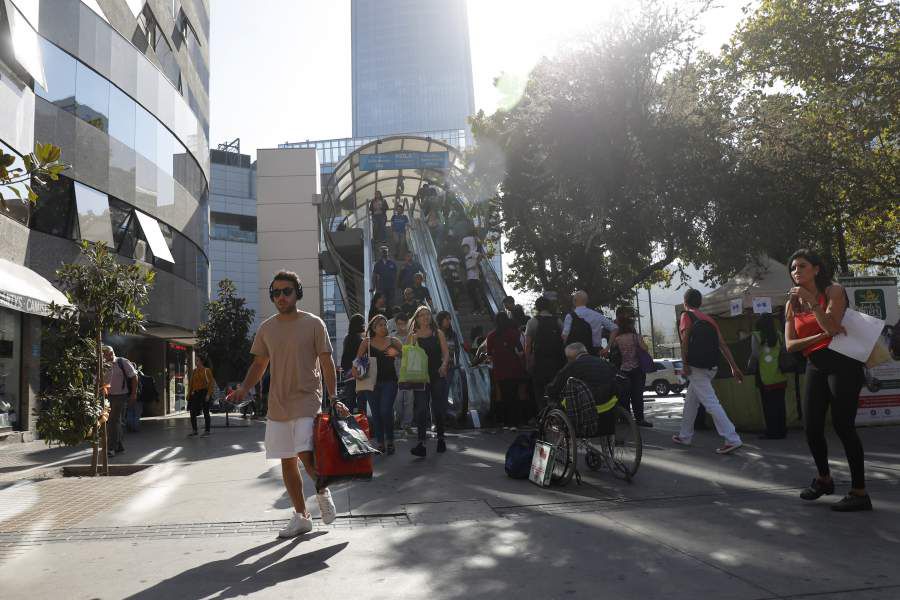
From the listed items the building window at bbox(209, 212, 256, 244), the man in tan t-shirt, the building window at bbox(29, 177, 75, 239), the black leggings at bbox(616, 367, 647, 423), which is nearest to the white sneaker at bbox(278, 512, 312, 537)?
the man in tan t-shirt

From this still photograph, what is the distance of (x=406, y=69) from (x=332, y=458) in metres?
165

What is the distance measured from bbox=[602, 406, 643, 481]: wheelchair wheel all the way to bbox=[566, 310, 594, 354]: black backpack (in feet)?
11.8

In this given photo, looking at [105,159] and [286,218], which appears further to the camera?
[286,218]

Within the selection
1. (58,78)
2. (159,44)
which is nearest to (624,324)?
(58,78)

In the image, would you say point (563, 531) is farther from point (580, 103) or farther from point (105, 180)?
point (105, 180)

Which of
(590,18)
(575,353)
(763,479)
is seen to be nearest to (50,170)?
(575,353)

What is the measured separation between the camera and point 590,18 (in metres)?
17.8

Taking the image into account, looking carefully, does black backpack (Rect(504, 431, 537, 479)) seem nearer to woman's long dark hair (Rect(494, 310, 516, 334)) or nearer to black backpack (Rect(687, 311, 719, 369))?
black backpack (Rect(687, 311, 719, 369))

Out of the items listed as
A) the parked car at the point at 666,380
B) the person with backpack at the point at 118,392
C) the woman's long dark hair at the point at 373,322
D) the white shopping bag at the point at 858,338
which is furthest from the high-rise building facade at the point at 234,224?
the white shopping bag at the point at 858,338

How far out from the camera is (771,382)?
884cm

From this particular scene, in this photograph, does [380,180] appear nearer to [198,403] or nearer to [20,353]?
[198,403]

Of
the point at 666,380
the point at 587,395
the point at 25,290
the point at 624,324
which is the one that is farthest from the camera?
the point at 666,380

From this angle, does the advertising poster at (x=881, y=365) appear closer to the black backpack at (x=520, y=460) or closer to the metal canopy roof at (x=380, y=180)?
the black backpack at (x=520, y=460)

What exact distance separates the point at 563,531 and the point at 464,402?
7.25 metres
